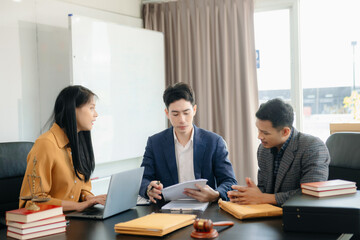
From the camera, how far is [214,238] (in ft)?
5.21

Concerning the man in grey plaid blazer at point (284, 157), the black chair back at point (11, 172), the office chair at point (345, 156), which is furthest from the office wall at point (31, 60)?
the office chair at point (345, 156)

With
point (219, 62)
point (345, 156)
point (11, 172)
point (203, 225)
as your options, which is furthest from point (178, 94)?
point (219, 62)

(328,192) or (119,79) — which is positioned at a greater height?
(119,79)

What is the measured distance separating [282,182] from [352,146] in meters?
0.50

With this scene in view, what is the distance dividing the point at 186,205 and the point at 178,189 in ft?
0.30

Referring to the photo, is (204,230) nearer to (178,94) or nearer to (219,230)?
(219,230)

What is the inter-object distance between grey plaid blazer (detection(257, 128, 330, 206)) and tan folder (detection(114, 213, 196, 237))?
1.83ft

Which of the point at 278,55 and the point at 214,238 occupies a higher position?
the point at 278,55

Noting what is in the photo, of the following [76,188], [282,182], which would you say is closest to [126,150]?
[76,188]

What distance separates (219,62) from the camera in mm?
4531

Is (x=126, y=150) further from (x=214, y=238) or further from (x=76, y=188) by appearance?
(x=214, y=238)

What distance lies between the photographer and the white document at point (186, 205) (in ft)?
6.84

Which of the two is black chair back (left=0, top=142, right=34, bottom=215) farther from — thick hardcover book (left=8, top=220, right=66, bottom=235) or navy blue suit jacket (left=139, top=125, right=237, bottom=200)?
thick hardcover book (left=8, top=220, right=66, bottom=235)

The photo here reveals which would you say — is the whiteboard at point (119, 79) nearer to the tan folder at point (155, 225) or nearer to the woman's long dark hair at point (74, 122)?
the woman's long dark hair at point (74, 122)
